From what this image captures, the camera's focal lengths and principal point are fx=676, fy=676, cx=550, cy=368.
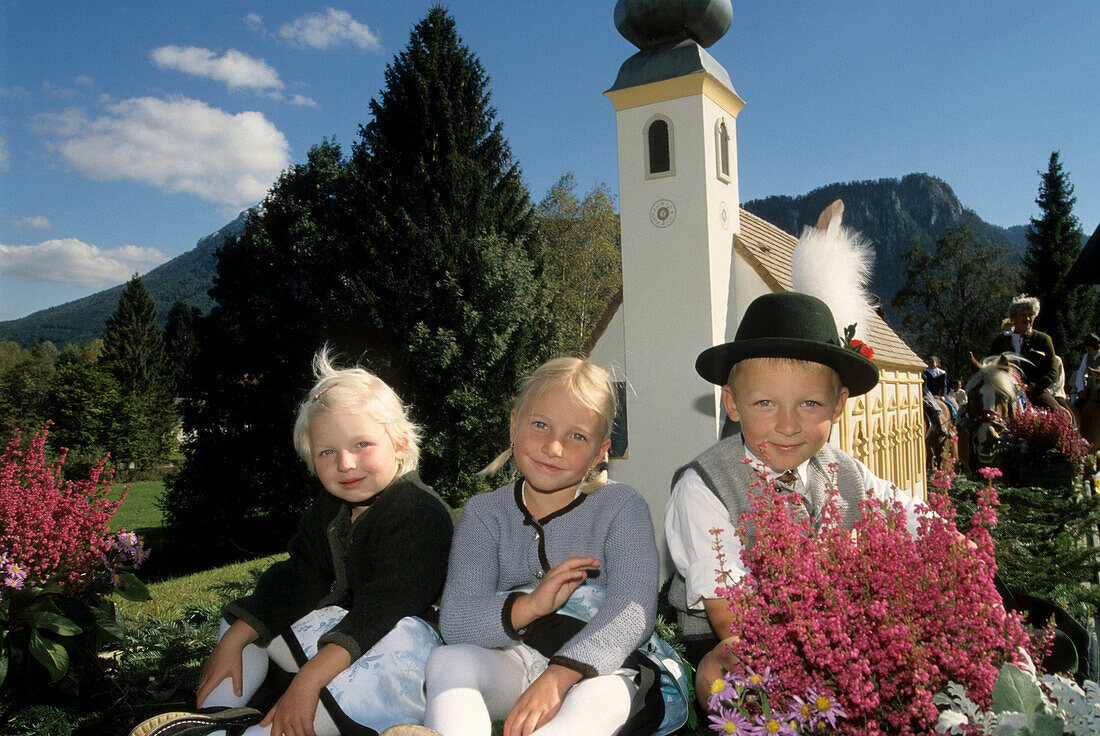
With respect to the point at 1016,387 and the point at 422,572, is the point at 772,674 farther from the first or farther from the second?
the point at 1016,387

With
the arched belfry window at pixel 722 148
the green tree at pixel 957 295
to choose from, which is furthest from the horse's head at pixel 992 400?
the green tree at pixel 957 295

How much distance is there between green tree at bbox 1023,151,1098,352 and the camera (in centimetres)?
3934

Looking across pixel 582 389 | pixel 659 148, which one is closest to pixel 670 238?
pixel 659 148

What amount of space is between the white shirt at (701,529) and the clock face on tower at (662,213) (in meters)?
5.31

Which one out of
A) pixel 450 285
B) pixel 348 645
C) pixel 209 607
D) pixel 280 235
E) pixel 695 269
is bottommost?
pixel 209 607

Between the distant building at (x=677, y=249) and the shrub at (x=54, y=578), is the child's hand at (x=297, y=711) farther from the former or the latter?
the distant building at (x=677, y=249)

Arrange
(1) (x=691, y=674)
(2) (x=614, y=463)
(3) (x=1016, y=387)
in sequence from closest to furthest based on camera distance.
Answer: (1) (x=691, y=674) < (2) (x=614, y=463) < (3) (x=1016, y=387)

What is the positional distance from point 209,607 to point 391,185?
15.5 metres

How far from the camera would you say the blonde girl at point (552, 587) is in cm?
191

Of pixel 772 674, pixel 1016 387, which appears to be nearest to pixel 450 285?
pixel 1016 387

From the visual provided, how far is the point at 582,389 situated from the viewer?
7.86ft

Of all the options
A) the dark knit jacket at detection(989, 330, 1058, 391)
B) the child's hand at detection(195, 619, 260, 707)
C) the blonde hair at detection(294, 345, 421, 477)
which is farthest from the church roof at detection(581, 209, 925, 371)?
the child's hand at detection(195, 619, 260, 707)

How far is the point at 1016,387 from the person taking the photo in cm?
839

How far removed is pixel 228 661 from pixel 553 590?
129 cm
